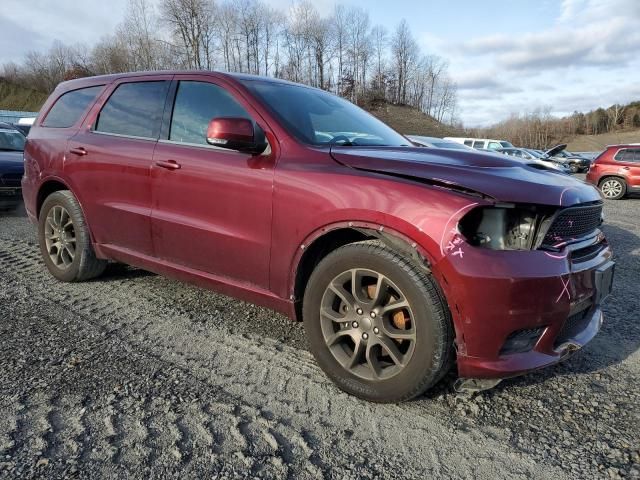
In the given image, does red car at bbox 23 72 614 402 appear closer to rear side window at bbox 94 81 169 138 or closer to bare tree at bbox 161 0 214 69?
rear side window at bbox 94 81 169 138

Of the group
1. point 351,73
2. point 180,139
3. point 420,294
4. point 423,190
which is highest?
point 351,73

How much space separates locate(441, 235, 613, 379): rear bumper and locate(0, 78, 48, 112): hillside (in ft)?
228

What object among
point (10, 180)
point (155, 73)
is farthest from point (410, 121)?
point (155, 73)

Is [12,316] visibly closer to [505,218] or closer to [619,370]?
[505,218]

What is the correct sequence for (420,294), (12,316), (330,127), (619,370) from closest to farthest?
(420,294) → (619,370) → (330,127) → (12,316)

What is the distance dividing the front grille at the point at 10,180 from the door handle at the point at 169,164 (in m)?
5.93

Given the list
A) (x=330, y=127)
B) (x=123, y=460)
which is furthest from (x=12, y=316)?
(x=330, y=127)

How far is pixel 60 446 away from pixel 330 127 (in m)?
2.30

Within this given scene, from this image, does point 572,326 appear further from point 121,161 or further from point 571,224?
point 121,161

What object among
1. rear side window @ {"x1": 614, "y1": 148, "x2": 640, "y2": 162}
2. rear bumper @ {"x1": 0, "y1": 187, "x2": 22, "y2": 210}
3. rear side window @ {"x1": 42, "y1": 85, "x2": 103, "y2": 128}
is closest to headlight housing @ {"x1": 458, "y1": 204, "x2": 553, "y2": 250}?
rear side window @ {"x1": 42, "y1": 85, "x2": 103, "y2": 128}

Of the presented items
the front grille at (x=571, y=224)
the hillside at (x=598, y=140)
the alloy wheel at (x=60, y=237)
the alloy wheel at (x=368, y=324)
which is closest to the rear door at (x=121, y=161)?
the alloy wheel at (x=60, y=237)

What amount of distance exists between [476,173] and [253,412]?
1586 mm

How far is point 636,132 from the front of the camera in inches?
2608

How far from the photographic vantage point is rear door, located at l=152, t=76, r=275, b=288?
8.91 ft
